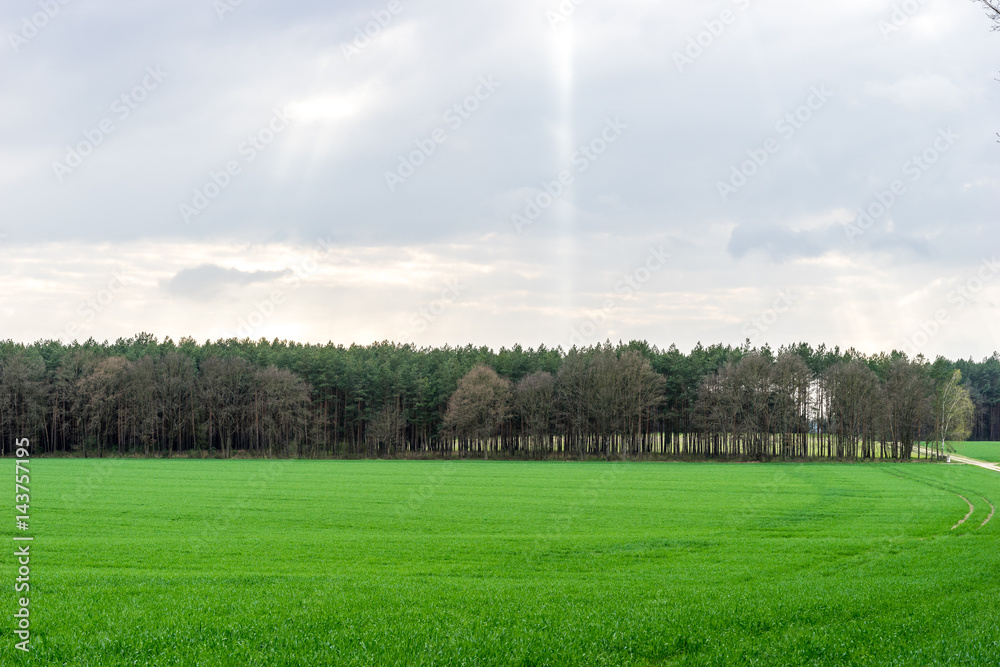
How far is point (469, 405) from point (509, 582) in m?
101

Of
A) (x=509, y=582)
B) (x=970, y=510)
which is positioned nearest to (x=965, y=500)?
(x=970, y=510)

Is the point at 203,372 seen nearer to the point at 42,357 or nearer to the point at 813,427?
the point at 42,357

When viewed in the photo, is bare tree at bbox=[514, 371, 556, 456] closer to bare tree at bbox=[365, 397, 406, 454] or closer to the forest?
the forest

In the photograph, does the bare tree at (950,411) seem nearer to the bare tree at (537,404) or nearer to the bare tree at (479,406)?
the bare tree at (537,404)

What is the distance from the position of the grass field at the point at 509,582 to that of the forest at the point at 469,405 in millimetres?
73045

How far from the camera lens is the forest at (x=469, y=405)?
404 ft

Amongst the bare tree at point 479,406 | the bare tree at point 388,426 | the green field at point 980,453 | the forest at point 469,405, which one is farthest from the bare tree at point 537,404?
the green field at point 980,453

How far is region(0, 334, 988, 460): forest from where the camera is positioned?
404 ft

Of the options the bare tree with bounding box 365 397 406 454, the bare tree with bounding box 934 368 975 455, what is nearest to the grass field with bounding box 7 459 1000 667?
the bare tree with bounding box 365 397 406 454

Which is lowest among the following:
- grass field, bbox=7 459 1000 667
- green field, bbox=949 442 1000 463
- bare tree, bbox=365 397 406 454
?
green field, bbox=949 442 1000 463

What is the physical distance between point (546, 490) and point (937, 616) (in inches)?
1736

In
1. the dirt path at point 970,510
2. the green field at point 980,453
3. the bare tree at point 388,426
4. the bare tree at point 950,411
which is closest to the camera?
the dirt path at point 970,510

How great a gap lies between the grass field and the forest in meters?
73.0

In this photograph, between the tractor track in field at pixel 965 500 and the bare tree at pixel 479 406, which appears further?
the bare tree at pixel 479 406
